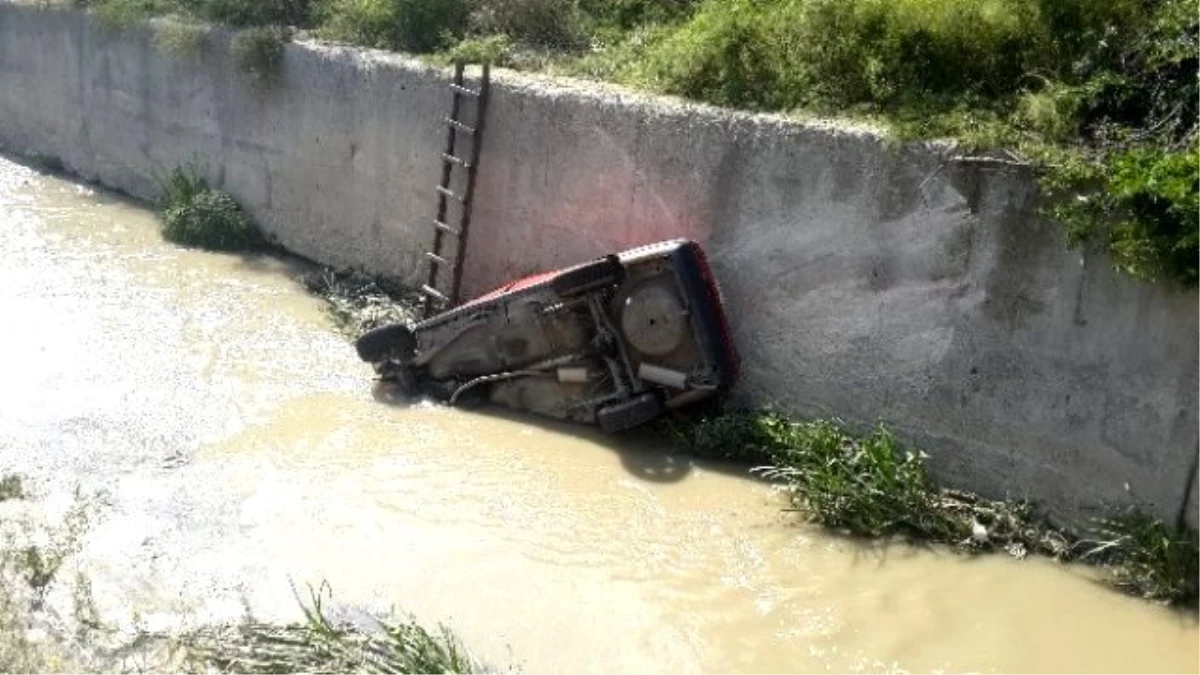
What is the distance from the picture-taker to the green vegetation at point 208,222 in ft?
41.2

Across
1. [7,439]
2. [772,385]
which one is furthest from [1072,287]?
[7,439]

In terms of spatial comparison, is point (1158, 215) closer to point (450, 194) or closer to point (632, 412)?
point (632, 412)

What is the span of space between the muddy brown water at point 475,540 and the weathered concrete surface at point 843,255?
29.9 inches

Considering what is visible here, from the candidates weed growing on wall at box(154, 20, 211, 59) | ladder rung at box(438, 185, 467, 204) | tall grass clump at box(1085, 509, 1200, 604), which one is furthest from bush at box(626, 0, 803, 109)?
weed growing on wall at box(154, 20, 211, 59)

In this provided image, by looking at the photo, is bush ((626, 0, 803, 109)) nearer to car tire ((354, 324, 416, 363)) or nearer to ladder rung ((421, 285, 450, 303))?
ladder rung ((421, 285, 450, 303))

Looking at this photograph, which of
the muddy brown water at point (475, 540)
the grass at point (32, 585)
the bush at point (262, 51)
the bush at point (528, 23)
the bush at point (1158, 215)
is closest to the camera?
the grass at point (32, 585)

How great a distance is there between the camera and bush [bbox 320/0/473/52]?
1127cm

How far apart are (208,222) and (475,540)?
647 cm

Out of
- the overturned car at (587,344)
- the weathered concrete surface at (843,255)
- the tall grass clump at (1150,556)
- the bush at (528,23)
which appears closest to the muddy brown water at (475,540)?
the tall grass clump at (1150,556)

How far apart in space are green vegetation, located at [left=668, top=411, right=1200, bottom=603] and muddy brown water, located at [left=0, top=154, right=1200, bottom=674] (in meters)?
0.14

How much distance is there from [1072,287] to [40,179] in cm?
1273

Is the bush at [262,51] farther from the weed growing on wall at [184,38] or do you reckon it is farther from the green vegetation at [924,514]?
the green vegetation at [924,514]

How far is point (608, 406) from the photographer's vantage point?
832 centimetres

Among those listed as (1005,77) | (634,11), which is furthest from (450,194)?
(1005,77)
